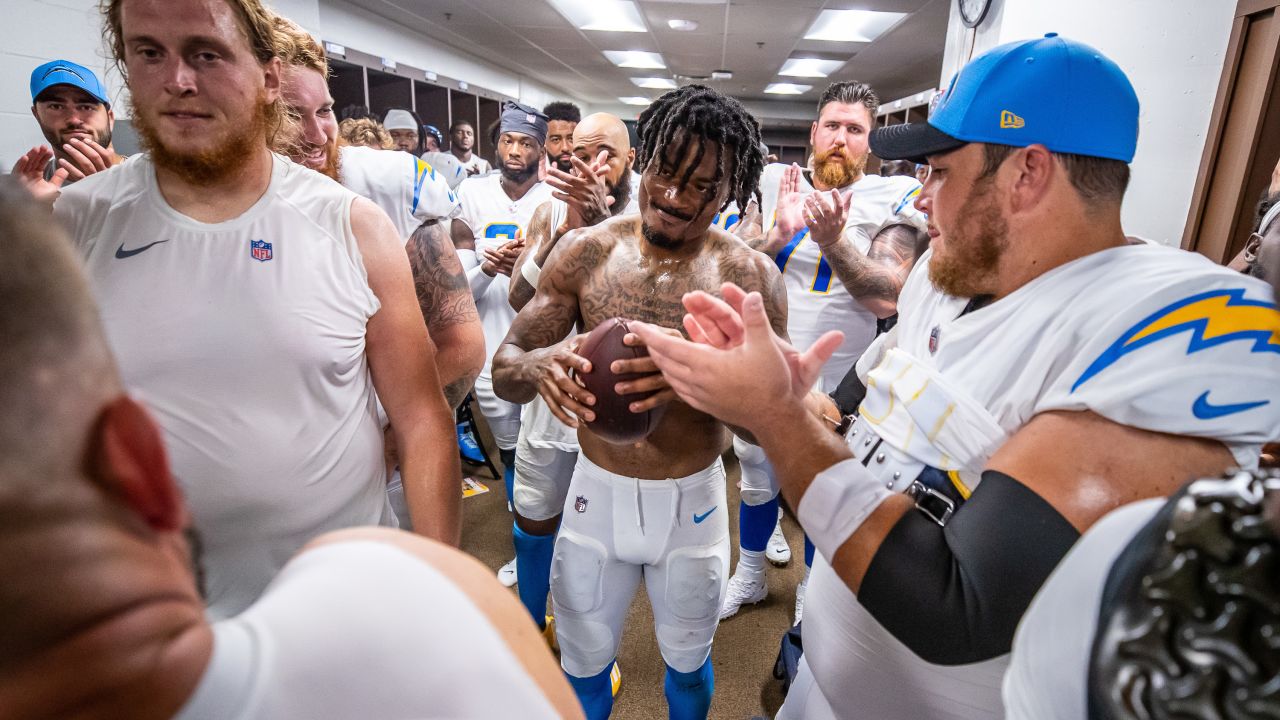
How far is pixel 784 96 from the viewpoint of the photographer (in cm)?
1444

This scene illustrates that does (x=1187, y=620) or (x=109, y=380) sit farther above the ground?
(x=109, y=380)

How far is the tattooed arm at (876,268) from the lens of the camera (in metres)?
2.50

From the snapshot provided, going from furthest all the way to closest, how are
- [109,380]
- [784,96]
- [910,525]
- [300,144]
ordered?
[784,96] → [300,144] → [910,525] → [109,380]

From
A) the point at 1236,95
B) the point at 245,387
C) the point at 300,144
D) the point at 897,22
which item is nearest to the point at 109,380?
the point at 245,387

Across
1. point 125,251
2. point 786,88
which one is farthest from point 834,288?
point 786,88

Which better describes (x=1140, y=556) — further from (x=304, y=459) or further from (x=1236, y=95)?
(x=1236, y=95)

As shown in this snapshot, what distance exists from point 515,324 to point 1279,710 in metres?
1.56

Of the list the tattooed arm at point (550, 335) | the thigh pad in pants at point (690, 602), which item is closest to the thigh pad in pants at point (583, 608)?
the thigh pad in pants at point (690, 602)

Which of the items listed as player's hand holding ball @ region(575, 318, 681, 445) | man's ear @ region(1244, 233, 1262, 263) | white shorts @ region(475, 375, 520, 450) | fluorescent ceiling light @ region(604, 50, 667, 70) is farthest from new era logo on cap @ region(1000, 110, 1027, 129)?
fluorescent ceiling light @ region(604, 50, 667, 70)

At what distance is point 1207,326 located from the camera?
829 millimetres

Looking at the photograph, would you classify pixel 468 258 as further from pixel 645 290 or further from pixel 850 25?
pixel 850 25

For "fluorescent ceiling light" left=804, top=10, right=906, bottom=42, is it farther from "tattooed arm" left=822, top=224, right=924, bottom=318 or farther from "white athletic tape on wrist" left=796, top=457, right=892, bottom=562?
"white athletic tape on wrist" left=796, top=457, right=892, bottom=562

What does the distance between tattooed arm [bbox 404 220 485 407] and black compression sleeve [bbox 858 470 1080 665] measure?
4.08 feet

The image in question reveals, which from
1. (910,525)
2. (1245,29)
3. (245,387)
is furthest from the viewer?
(1245,29)
